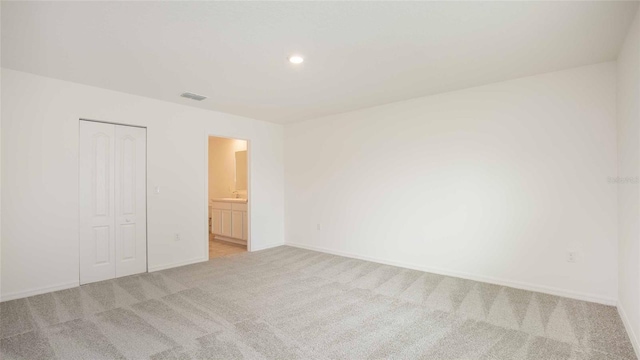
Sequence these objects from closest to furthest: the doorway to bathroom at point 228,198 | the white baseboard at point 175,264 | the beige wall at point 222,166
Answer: the white baseboard at point 175,264 → the doorway to bathroom at point 228,198 → the beige wall at point 222,166

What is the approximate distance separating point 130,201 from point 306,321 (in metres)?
2.97

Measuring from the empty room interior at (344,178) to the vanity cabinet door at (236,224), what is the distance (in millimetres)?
828

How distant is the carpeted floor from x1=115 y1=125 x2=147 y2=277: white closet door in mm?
355

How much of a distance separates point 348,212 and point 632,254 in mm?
3391

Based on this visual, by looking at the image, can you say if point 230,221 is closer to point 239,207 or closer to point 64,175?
point 239,207

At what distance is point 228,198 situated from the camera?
732cm

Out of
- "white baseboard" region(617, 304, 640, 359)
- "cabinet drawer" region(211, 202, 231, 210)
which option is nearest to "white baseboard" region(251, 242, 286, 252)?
"cabinet drawer" region(211, 202, 231, 210)

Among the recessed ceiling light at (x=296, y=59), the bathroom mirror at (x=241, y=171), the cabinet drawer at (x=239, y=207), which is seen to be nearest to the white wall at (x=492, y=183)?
the cabinet drawer at (x=239, y=207)

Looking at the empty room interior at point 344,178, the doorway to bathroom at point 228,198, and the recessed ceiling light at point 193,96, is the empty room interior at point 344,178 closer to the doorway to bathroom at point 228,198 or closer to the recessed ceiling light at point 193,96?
the recessed ceiling light at point 193,96

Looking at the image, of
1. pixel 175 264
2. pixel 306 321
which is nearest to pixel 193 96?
pixel 175 264

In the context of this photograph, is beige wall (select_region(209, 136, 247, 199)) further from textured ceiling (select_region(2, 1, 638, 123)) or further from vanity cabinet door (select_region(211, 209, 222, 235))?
textured ceiling (select_region(2, 1, 638, 123))

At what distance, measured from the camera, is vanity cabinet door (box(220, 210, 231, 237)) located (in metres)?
6.28

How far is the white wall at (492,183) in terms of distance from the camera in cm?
309

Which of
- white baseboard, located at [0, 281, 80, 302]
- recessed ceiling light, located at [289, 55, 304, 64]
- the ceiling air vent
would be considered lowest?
white baseboard, located at [0, 281, 80, 302]
